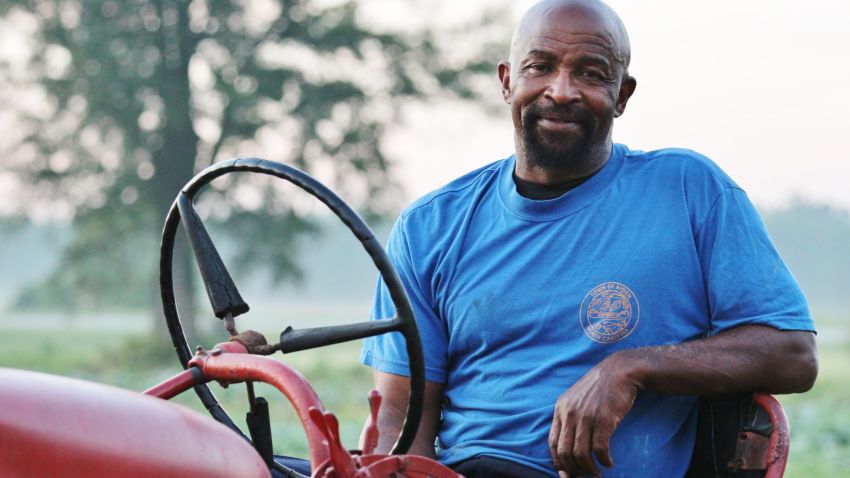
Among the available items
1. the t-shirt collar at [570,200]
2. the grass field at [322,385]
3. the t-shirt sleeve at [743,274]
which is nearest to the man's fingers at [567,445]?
the t-shirt sleeve at [743,274]

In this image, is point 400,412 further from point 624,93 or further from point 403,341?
point 624,93

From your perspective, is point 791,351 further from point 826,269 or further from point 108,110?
point 826,269

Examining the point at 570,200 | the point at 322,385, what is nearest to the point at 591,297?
the point at 570,200

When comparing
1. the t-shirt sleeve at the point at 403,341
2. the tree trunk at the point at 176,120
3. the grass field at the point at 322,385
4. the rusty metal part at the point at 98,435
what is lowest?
the grass field at the point at 322,385

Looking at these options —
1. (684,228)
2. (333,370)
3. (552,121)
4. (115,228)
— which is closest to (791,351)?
(684,228)

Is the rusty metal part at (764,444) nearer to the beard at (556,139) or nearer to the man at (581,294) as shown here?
the man at (581,294)

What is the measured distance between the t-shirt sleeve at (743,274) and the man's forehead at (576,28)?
372 mm

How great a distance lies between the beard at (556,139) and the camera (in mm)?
2250

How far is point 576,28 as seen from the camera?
225 centimetres

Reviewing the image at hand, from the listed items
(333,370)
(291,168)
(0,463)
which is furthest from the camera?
(333,370)

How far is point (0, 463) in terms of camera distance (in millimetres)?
1234

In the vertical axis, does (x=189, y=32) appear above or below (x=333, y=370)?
above

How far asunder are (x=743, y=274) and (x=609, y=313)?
0.81 ft

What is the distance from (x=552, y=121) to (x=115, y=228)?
1831 centimetres
